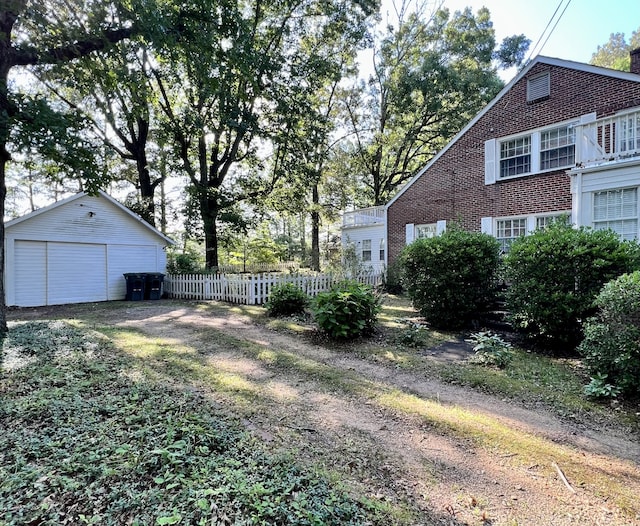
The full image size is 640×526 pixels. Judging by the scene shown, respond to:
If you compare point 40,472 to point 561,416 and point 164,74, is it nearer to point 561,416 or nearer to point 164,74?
point 561,416

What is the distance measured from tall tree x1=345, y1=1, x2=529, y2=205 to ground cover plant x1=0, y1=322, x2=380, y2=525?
21703 millimetres

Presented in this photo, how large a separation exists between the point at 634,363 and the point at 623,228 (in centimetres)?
642

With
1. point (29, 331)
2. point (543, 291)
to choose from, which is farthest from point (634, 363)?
point (29, 331)

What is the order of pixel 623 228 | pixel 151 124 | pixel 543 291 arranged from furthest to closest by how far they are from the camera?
pixel 151 124
pixel 623 228
pixel 543 291

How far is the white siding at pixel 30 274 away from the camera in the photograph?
1182 centimetres

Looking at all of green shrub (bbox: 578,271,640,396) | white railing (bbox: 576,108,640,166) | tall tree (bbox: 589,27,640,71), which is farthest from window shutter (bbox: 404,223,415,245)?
tall tree (bbox: 589,27,640,71)

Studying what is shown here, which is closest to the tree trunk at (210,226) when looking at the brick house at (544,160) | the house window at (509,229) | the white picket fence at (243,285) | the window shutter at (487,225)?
the white picket fence at (243,285)

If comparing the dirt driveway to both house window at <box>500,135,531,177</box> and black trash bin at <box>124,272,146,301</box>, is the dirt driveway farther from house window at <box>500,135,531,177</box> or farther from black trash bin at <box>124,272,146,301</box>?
black trash bin at <box>124,272,146,301</box>

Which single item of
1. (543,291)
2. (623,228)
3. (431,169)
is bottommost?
(543,291)

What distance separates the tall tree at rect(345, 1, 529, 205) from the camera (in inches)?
797

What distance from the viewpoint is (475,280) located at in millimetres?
7621

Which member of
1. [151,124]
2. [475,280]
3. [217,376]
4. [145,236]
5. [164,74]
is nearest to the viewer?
[217,376]

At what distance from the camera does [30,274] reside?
39.8 ft

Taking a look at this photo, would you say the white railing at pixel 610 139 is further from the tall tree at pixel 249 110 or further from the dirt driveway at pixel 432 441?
the tall tree at pixel 249 110
